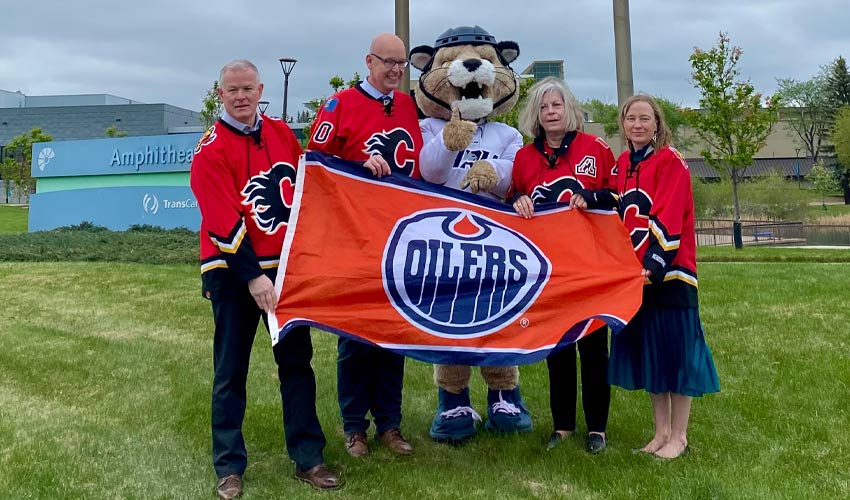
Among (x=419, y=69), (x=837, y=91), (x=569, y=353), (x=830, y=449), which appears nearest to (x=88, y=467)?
(x=569, y=353)

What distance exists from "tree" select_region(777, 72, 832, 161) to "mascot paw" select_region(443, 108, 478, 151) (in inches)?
2445

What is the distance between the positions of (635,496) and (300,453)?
177cm

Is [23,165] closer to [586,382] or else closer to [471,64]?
[471,64]

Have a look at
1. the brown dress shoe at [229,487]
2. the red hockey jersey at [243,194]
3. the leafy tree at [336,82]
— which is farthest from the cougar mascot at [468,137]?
the leafy tree at [336,82]

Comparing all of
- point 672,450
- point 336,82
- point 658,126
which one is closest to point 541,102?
point 658,126

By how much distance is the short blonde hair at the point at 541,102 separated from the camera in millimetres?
3943

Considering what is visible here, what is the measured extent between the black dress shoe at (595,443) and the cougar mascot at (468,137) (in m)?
0.53

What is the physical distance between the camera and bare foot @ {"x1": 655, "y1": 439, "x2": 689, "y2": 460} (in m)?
3.93

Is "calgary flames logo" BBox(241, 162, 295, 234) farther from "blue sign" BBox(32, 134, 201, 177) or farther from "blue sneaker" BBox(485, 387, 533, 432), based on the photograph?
"blue sign" BBox(32, 134, 201, 177)

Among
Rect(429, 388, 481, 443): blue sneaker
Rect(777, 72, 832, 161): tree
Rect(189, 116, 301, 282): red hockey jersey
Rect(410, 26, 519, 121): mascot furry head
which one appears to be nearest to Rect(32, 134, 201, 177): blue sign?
Rect(410, 26, 519, 121): mascot furry head

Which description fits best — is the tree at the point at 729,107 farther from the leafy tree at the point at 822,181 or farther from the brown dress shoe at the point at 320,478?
the leafy tree at the point at 822,181

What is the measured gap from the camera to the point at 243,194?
11.3 ft

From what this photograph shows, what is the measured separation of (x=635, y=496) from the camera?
3.43 metres

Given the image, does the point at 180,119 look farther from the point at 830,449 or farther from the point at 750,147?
the point at 830,449
